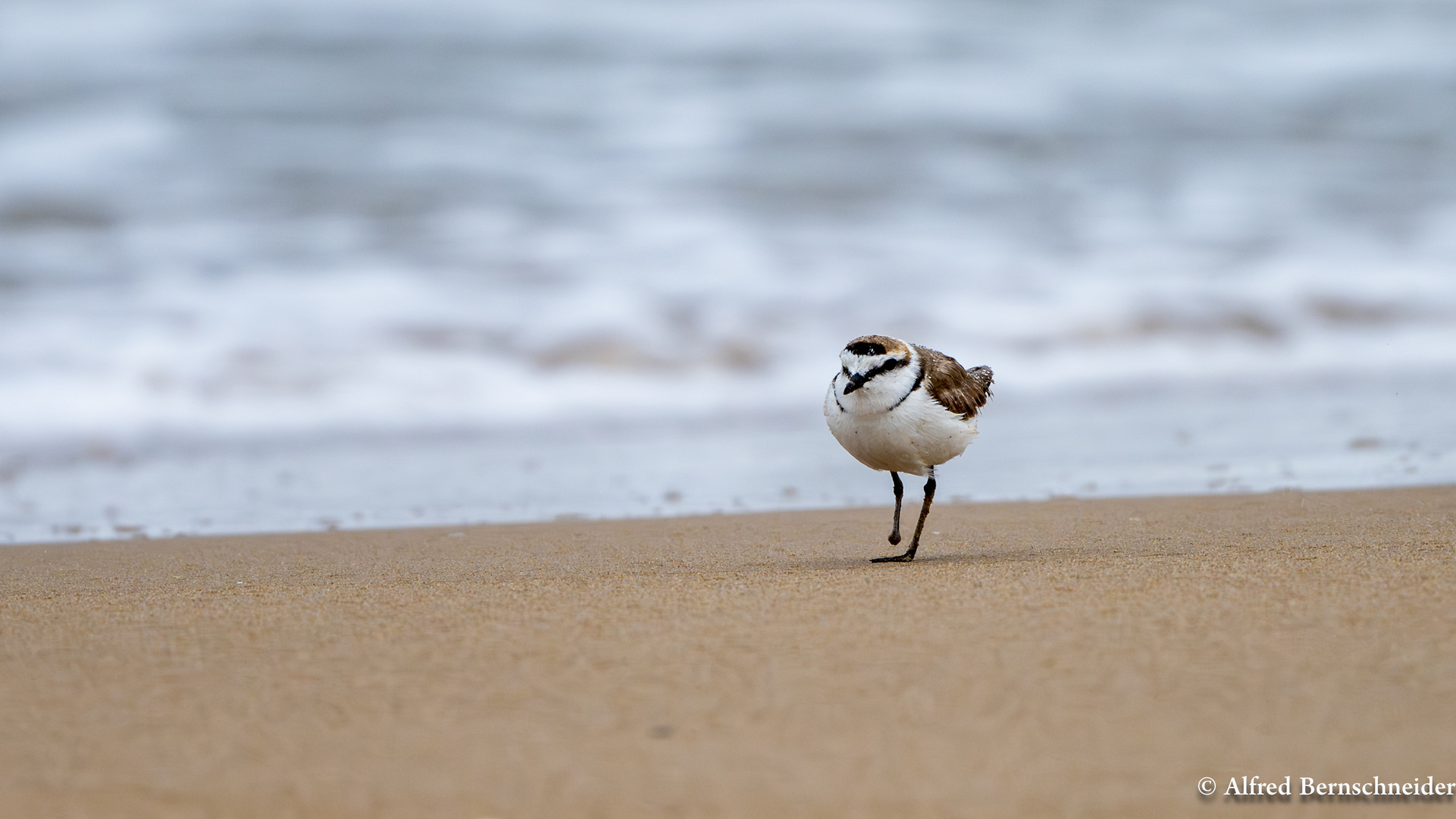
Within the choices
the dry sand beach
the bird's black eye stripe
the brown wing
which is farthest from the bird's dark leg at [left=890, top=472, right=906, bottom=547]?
the dry sand beach

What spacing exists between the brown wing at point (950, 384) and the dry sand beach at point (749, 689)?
31.1 inches

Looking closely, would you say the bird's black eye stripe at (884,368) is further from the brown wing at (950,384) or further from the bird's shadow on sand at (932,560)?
the bird's shadow on sand at (932,560)

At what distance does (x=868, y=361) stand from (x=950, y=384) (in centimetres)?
42

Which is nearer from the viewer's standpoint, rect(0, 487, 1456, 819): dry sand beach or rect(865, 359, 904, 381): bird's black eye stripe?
rect(0, 487, 1456, 819): dry sand beach

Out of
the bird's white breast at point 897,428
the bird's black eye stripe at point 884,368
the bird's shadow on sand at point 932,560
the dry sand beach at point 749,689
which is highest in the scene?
the bird's black eye stripe at point 884,368

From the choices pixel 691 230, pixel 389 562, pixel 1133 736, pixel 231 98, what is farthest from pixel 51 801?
pixel 231 98

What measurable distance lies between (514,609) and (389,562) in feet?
5.09

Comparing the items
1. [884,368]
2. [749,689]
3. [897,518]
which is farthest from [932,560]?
[749,689]

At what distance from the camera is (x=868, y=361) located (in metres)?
4.75

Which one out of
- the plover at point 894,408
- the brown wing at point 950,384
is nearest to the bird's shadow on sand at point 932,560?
the plover at point 894,408

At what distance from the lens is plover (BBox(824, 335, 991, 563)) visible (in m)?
4.76

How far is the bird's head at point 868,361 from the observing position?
472 cm

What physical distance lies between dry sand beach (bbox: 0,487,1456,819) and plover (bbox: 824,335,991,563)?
0.64m

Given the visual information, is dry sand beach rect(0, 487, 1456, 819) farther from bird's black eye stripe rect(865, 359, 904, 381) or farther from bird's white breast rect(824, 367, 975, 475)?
bird's black eye stripe rect(865, 359, 904, 381)
